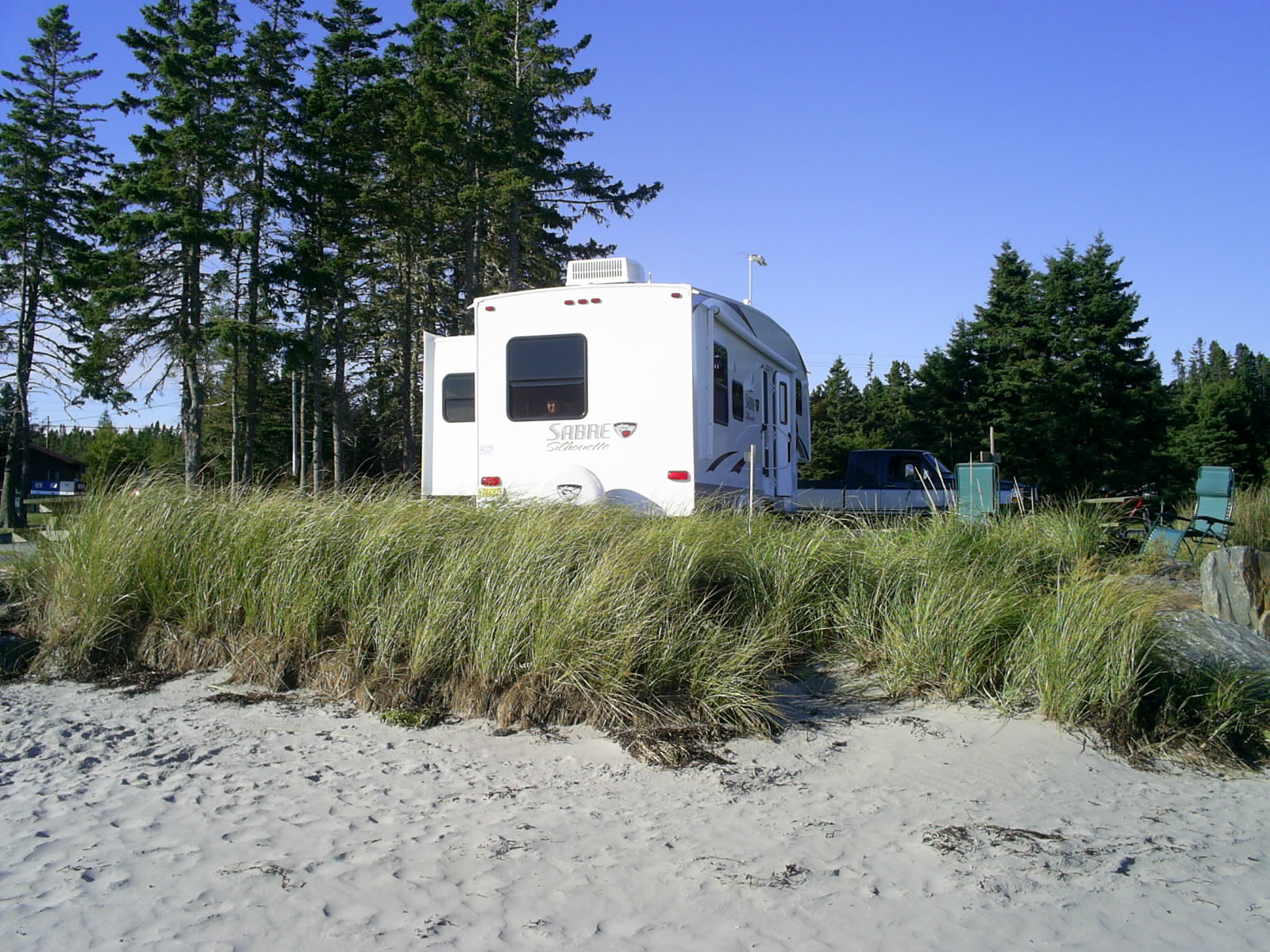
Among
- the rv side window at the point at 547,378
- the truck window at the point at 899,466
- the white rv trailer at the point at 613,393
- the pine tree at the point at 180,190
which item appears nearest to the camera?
the white rv trailer at the point at 613,393

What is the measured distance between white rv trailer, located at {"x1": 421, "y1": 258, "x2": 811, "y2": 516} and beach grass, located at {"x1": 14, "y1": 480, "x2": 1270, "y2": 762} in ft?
6.59

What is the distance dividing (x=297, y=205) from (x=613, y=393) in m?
22.9

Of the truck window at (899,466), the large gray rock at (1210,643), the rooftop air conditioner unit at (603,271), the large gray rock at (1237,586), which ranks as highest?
the rooftop air conditioner unit at (603,271)

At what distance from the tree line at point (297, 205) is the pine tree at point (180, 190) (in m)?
0.07

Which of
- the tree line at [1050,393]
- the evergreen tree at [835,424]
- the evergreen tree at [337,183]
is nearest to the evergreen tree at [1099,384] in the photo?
the tree line at [1050,393]

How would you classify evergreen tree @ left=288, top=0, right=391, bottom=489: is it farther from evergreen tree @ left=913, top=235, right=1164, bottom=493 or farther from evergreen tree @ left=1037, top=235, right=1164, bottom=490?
evergreen tree @ left=1037, top=235, right=1164, bottom=490

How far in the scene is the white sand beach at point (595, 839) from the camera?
10.5ft

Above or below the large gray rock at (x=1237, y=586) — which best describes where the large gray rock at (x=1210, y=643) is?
below

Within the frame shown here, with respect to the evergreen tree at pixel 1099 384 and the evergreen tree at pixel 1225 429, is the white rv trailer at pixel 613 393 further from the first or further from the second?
the evergreen tree at pixel 1225 429

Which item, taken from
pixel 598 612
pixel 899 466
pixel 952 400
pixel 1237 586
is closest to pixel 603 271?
pixel 598 612

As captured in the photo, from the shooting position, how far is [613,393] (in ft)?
31.1

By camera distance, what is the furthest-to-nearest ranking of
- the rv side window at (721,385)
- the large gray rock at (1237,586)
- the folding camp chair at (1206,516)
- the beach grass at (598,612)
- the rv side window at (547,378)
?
the rv side window at (721,385) < the rv side window at (547,378) < the folding camp chair at (1206,516) < the large gray rock at (1237,586) < the beach grass at (598,612)

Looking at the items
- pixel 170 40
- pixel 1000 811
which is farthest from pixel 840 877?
pixel 170 40

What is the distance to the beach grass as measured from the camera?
17.2ft
